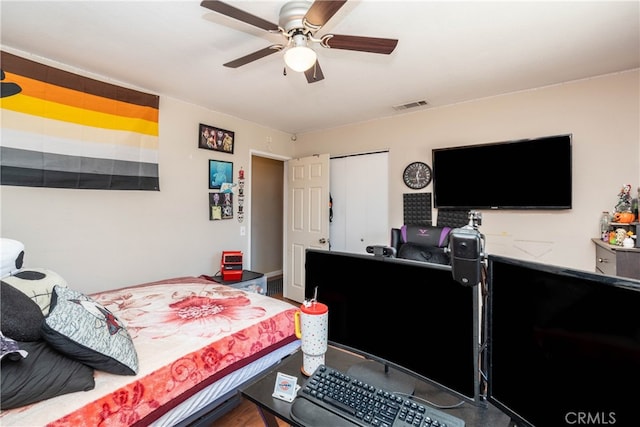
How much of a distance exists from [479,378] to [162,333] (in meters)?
1.54

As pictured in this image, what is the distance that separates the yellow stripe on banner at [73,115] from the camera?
2110mm

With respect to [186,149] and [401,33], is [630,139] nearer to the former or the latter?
[401,33]

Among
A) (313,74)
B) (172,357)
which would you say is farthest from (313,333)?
(313,74)

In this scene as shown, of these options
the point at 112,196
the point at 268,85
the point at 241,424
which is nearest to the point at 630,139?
Answer: the point at 268,85

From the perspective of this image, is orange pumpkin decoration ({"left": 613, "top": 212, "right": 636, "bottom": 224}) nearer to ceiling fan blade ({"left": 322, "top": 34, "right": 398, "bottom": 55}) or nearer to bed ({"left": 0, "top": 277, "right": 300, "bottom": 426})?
ceiling fan blade ({"left": 322, "top": 34, "right": 398, "bottom": 55})

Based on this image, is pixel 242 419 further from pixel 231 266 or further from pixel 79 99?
pixel 79 99

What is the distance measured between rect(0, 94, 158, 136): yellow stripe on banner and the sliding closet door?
2294 millimetres

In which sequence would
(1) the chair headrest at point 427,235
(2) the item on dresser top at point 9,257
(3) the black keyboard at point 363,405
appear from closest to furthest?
(3) the black keyboard at point 363,405 < (2) the item on dresser top at point 9,257 < (1) the chair headrest at point 427,235

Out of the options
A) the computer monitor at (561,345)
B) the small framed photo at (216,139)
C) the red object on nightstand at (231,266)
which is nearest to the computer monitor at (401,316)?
the computer monitor at (561,345)

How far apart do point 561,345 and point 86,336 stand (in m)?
1.58

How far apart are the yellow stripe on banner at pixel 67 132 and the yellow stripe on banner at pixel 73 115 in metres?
0.03

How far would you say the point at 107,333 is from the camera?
4.16 ft

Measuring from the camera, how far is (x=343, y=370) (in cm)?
112

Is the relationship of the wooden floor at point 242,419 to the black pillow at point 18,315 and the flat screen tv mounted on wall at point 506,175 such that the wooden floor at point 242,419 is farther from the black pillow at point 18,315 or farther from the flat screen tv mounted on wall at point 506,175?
the flat screen tv mounted on wall at point 506,175
